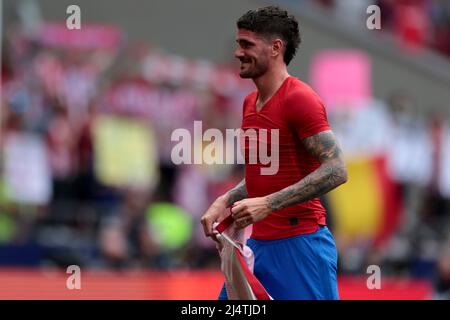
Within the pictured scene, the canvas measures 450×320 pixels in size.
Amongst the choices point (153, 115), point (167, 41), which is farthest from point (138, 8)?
point (153, 115)

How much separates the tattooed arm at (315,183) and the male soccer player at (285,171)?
0.01 m

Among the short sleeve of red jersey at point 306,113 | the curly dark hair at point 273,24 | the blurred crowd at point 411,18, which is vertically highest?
the blurred crowd at point 411,18

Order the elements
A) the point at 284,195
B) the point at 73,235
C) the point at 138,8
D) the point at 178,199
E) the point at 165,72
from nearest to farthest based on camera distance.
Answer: the point at 284,195
the point at 73,235
the point at 178,199
the point at 165,72
the point at 138,8

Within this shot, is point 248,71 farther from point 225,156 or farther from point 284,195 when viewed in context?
point 225,156

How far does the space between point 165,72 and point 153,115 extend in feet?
5.40

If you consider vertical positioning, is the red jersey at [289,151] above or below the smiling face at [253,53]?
below

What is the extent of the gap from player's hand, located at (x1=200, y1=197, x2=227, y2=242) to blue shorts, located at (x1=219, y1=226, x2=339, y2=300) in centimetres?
36

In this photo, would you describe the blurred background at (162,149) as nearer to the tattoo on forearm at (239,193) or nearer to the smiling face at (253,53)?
the tattoo on forearm at (239,193)

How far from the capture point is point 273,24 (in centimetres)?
781

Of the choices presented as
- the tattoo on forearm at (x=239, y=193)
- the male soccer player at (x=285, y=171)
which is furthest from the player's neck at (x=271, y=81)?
the tattoo on forearm at (x=239, y=193)

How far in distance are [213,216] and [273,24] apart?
1.23 m

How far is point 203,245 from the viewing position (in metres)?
16.7

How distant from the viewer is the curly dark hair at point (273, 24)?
7797 mm

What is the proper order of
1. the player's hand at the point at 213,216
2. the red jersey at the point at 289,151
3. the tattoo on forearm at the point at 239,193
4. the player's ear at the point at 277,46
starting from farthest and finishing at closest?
1. the tattoo on forearm at the point at 239,193
2. the player's hand at the point at 213,216
3. the player's ear at the point at 277,46
4. the red jersey at the point at 289,151
